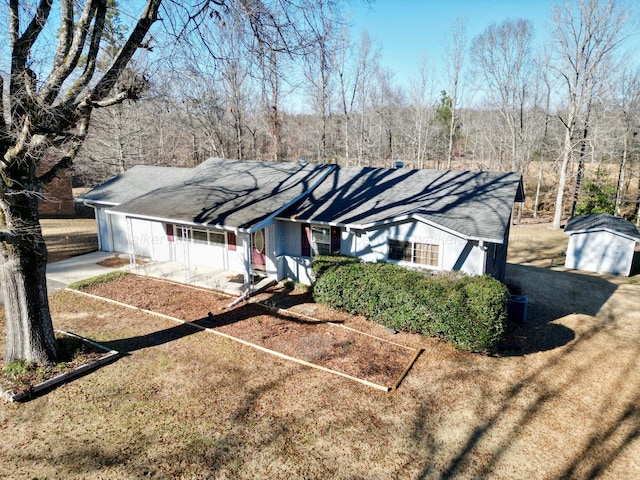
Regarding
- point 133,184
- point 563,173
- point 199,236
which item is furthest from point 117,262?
point 563,173

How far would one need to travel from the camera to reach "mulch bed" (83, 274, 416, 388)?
9344 millimetres

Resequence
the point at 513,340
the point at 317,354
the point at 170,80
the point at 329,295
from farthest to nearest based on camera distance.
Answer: the point at 329,295 → the point at 513,340 → the point at 317,354 → the point at 170,80

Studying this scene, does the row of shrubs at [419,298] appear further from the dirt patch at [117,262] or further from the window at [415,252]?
the dirt patch at [117,262]

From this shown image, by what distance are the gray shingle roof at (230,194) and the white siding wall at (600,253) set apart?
42.8ft

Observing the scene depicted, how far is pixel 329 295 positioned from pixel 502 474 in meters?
6.75

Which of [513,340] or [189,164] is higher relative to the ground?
[189,164]

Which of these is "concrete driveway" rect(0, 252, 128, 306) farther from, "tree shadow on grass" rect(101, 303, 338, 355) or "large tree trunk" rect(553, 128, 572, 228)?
"large tree trunk" rect(553, 128, 572, 228)

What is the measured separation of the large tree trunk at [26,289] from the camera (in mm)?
7801

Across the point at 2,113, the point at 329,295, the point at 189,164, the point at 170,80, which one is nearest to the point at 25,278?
the point at 2,113

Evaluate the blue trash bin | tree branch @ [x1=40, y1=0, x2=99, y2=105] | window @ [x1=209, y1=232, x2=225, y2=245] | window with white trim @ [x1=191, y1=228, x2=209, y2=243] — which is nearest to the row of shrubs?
the blue trash bin

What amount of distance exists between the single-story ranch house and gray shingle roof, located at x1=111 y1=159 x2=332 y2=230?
0.16 ft

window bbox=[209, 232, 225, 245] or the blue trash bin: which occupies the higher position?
window bbox=[209, 232, 225, 245]

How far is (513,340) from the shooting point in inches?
435

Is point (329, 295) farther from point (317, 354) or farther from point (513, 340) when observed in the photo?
point (513, 340)
